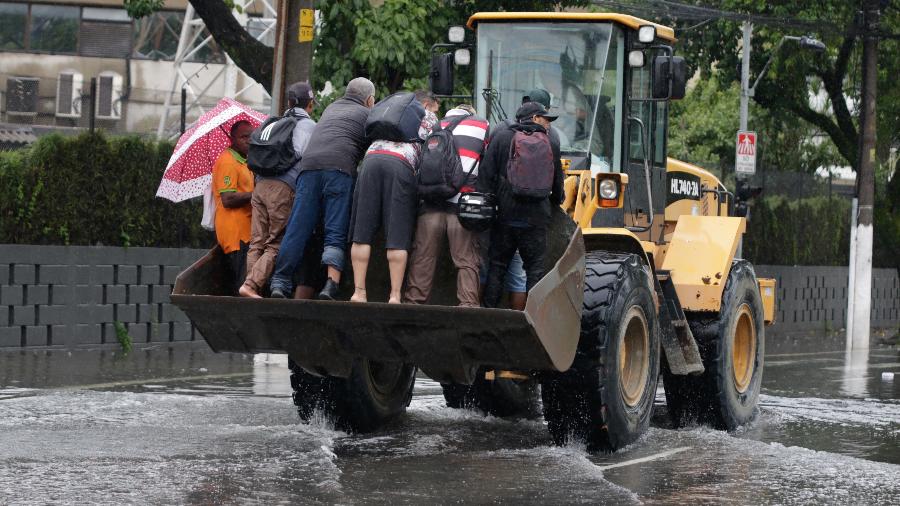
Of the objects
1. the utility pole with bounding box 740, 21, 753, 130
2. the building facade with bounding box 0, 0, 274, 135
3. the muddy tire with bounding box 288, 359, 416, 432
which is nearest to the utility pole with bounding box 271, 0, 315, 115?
the muddy tire with bounding box 288, 359, 416, 432

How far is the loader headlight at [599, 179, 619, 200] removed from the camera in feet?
35.6

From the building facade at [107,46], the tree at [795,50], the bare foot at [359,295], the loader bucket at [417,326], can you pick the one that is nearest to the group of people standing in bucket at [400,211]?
the bare foot at [359,295]

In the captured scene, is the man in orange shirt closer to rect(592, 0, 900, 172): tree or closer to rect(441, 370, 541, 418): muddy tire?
rect(441, 370, 541, 418): muddy tire

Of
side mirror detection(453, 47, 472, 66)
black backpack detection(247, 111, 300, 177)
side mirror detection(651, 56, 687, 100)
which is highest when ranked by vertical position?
side mirror detection(453, 47, 472, 66)

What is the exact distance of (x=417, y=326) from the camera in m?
9.53

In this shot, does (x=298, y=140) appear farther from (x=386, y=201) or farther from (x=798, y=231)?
(x=798, y=231)

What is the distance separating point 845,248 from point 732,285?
19.8 metres

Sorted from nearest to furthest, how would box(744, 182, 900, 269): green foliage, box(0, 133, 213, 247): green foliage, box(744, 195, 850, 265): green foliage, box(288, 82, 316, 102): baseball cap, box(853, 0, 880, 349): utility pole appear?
1. box(288, 82, 316, 102): baseball cap
2. box(0, 133, 213, 247): green foliage
3. box(853, 0, 880, 349): utility pole
4. box(744, 182, 900, 269): green foliage
5. box(744, 195, 850, 265): green foliage

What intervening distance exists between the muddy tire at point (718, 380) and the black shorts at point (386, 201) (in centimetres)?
301

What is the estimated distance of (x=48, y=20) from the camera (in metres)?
40.0

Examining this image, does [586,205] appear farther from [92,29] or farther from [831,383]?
[92,29]

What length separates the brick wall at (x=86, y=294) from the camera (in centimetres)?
1709

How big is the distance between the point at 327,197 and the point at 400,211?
548 mm

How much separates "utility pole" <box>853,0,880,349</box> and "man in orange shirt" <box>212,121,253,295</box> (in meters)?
15.8
